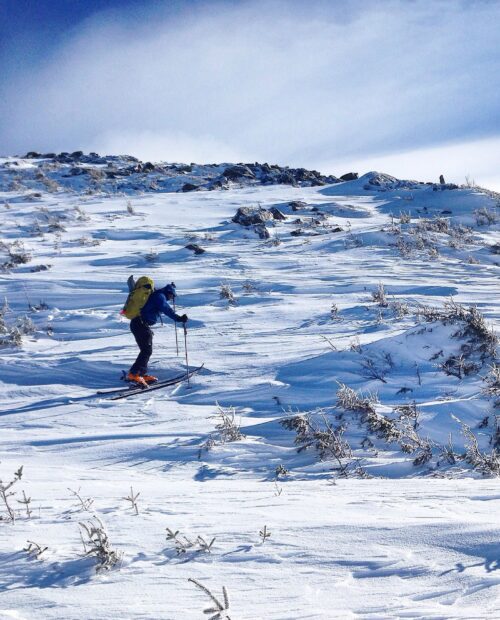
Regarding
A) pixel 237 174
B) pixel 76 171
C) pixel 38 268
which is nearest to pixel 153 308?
pixel 38 268

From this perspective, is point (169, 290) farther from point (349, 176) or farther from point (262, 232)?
point (349, 176)

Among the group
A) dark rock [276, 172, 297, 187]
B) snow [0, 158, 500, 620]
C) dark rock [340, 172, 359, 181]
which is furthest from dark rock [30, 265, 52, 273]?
dark rock [340, 172, 359, 181]

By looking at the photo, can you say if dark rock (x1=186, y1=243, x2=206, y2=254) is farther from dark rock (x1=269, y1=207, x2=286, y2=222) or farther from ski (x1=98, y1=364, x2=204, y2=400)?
ski (x1=98, y1=364, x2=204, y2=400)

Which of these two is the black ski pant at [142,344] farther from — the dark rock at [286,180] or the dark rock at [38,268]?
the dark rock at [286,180]

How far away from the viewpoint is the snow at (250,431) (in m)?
2.27

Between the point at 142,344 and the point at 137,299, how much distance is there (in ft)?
2.10

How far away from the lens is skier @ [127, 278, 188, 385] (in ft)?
25.2

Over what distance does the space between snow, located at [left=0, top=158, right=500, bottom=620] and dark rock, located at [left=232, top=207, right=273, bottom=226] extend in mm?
584

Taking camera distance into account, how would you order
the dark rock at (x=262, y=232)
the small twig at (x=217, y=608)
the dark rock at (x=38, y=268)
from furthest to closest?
the dark rock at (x=262, y=232), the dark rock at (x=38, y=268), the small twig at (x=217, y=608)

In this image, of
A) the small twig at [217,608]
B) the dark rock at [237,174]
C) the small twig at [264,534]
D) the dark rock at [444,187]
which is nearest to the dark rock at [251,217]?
the dark rock at [444,187]

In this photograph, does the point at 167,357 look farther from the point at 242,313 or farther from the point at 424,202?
the point at 424,202

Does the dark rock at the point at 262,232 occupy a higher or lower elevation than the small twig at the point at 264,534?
higher

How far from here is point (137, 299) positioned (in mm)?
8188

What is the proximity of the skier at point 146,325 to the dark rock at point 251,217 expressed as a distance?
347 inches
